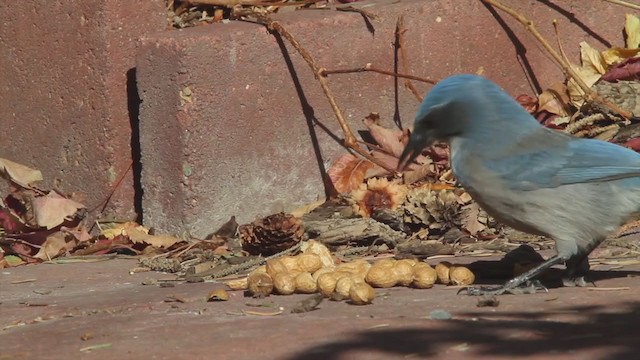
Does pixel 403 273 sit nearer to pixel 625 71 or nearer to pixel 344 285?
pixel 344 285

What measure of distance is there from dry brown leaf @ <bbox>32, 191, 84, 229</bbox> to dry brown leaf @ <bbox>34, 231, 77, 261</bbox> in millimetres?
61

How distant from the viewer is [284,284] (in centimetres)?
443

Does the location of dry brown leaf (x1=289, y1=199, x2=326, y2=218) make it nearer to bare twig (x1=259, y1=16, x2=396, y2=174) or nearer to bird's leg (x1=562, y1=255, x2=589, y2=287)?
bare twig (x1=259, y1=16, x2=396, y2=174)

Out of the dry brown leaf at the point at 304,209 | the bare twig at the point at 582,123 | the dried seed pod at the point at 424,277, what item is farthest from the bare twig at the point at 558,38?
the dried seed pod at the point at 424,277

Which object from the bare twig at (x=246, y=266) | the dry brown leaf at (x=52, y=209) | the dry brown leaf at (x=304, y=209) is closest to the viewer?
the bare twig at (x=246, y=266)

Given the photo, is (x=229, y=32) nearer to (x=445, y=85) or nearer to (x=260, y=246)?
(x=260, y=246)

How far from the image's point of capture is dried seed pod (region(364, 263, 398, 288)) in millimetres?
4465

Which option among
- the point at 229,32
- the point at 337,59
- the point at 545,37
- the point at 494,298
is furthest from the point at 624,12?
the point at 494,298

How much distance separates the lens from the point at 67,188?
6.20 metres

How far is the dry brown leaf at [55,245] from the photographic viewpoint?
575cm

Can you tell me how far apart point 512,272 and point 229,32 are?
74.5 inches

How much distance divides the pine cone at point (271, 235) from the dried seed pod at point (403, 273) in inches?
41.1

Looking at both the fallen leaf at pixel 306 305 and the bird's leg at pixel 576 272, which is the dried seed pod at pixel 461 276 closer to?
the bird's leg at pixel 576 272

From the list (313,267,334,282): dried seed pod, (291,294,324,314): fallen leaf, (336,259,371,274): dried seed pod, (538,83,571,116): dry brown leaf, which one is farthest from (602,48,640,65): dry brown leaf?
(291,294,324,314): fallen leaf
